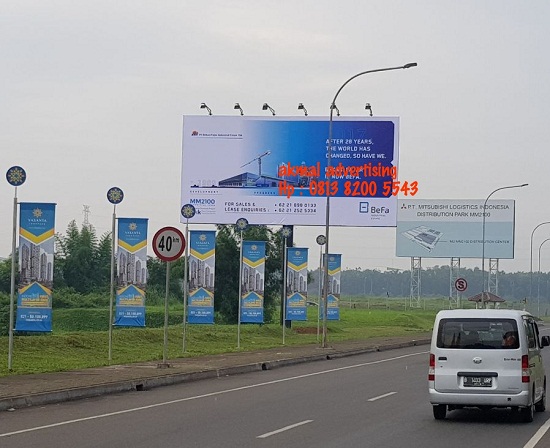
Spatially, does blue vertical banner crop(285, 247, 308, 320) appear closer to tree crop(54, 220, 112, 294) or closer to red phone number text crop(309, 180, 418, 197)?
red phone number text crop(309, 180, 418, 197)

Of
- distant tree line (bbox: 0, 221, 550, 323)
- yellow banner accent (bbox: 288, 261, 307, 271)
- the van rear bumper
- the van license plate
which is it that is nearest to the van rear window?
the van license plate

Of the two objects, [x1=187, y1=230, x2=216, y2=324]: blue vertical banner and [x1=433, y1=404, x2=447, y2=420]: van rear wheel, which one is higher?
[x1=187, y1=230, x2=216, y2=324]: blue vertical banner

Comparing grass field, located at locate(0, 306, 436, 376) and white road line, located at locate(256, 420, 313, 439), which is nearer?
white road line, located at locate(256, 420, 313, 439)

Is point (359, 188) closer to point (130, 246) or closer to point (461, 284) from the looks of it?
point (461, 284)

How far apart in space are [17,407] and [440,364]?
701cm

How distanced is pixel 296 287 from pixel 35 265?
2066 centimetres

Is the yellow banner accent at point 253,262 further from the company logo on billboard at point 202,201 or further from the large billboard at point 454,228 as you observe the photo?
the large billboard at point 454,228

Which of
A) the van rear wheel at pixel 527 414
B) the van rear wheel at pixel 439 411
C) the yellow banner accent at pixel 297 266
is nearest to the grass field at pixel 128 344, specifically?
the yellow banner accent at pixel 297 266

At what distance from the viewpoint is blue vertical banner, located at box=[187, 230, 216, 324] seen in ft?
117

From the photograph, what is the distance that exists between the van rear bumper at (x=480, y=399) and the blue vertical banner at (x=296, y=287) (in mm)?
26391

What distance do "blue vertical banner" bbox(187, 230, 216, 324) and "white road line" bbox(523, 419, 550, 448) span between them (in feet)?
64.5

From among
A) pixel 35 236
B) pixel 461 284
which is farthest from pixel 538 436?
pixel 461 284

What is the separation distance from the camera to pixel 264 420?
16.6m

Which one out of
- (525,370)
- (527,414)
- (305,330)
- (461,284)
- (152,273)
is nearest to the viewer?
(525,370)
